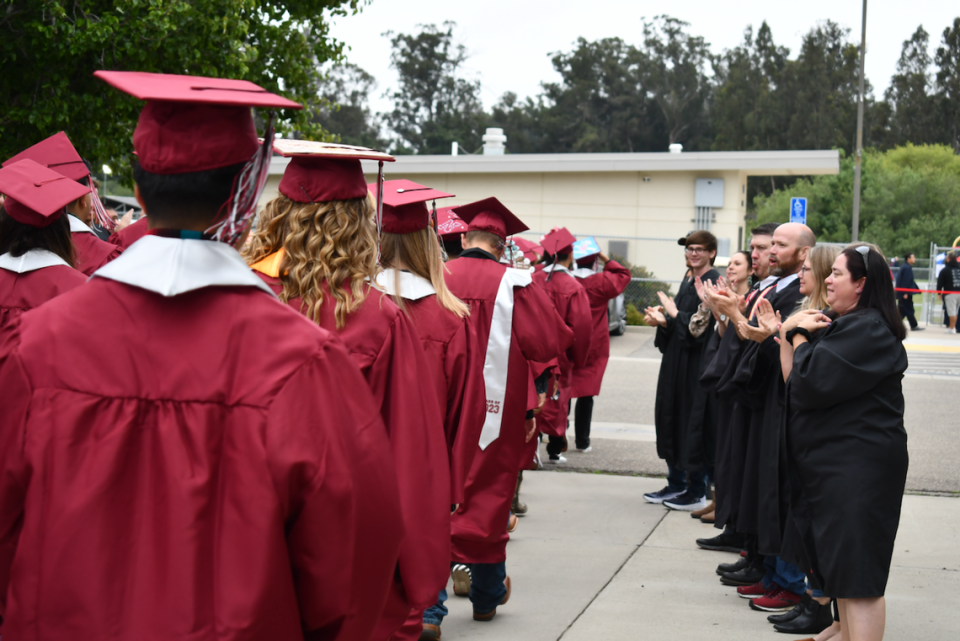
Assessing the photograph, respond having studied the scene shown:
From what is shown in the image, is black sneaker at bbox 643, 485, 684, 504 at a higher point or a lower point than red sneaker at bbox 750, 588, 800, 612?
lower

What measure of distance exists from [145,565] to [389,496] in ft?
1.48

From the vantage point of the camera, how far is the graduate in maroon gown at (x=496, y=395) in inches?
182

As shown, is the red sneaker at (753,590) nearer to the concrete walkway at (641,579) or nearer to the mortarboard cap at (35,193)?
the concrete walkway at (641,579)

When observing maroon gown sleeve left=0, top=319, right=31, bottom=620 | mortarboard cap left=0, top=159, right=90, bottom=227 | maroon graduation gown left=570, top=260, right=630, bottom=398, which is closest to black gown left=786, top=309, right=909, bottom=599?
maroon gown sleeve left=0, top=319, right=31, bottom=620

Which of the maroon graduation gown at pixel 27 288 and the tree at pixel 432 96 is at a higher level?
the tree at pixel 432 96

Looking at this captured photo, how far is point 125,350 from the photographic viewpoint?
157 centimetres

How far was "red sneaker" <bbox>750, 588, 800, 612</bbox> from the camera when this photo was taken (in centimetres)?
495

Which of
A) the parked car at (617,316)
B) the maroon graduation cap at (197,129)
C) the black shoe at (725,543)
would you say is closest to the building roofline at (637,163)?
the parked car at (617,316)

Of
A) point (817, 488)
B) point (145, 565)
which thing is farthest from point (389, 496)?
point (817, 488)

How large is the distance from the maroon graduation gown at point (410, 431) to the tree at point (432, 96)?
6924 cm

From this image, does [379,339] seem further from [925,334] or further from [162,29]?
[925,334]

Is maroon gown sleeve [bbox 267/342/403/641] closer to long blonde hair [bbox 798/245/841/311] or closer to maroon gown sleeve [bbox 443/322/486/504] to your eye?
maroon gown sleeve [bbox 443/322/486/504]

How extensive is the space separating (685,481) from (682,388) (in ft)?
2.90

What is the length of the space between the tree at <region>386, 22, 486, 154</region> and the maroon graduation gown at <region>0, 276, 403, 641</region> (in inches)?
2779
